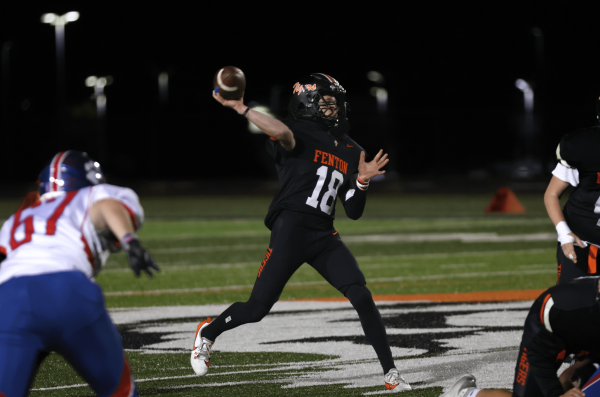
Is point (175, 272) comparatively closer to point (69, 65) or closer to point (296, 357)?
point (296, 357)

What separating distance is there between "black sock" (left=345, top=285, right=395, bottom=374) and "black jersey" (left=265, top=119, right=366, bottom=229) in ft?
1.67

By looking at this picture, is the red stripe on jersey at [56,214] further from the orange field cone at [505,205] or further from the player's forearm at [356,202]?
the orange field cone at [505,205]

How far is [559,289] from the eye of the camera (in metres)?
3.96

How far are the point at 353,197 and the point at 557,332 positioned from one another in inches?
93.3

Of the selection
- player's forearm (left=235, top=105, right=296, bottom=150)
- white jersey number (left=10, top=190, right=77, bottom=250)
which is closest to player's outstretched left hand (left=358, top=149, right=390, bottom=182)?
player's forearm (left=235, top=105, right=296, bottom=150)

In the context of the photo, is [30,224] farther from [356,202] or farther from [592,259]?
[592,259]

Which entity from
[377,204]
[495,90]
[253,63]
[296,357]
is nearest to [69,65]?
[253,63]

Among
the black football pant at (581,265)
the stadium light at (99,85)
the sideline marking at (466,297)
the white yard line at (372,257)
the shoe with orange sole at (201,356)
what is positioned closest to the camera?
the black football pant at (581,265)

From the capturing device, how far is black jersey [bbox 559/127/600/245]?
543 cm

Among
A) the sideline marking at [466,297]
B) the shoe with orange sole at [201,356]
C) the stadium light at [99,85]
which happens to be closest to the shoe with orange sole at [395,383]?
the shoe with orange sole at [201,356]

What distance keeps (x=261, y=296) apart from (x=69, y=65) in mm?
79211

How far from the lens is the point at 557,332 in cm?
391

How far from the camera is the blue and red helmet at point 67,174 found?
13.3 feet

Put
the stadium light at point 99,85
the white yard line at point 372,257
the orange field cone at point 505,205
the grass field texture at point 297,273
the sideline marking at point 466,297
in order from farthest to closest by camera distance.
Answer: the stadium light at point 99,85 < the orange field cone at point 505,205 < the white yard line at point 372,257 < the sideline marking at point 466,297 < the grass field texture at point 297,273
